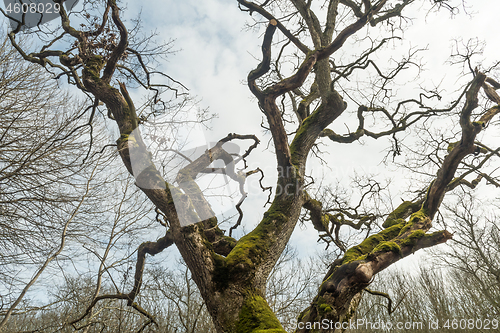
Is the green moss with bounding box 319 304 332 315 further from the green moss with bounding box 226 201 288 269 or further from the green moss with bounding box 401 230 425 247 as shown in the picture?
the green moss with bounding box 401 230 425 247

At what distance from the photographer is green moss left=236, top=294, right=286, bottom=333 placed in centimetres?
255

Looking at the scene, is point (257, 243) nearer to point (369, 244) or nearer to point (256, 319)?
point (256, 319)

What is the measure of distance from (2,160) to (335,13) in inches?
246

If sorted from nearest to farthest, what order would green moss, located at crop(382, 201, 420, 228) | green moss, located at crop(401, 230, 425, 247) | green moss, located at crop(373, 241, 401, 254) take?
1. green moss, located at crop(373, 241, 401, 254)
2. green moss, located at crop(401, 230, 425, 247)
3. green moss, located at crop(382, 201, 420, 228)

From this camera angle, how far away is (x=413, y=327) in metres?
13.8

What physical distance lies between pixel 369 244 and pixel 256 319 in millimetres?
2251

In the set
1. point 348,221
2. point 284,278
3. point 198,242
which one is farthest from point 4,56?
point 284,278

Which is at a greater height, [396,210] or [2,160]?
[2,160]

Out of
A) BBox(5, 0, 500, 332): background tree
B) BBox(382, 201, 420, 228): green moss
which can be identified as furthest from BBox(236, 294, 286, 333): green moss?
BBox(382, 201, 420, 228): green moss

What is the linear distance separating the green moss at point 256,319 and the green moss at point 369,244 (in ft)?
4.80

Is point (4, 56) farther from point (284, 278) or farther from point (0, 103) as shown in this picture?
point (284, 278)

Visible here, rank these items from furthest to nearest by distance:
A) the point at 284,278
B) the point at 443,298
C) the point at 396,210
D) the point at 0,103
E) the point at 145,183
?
the point at 443,298 < the point at 284,278 < the point at 396,210 < the point at 0,103 < the point at 145,183

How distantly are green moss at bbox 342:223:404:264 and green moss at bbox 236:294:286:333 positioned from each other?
1.46m

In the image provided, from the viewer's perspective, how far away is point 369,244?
4.01 m
